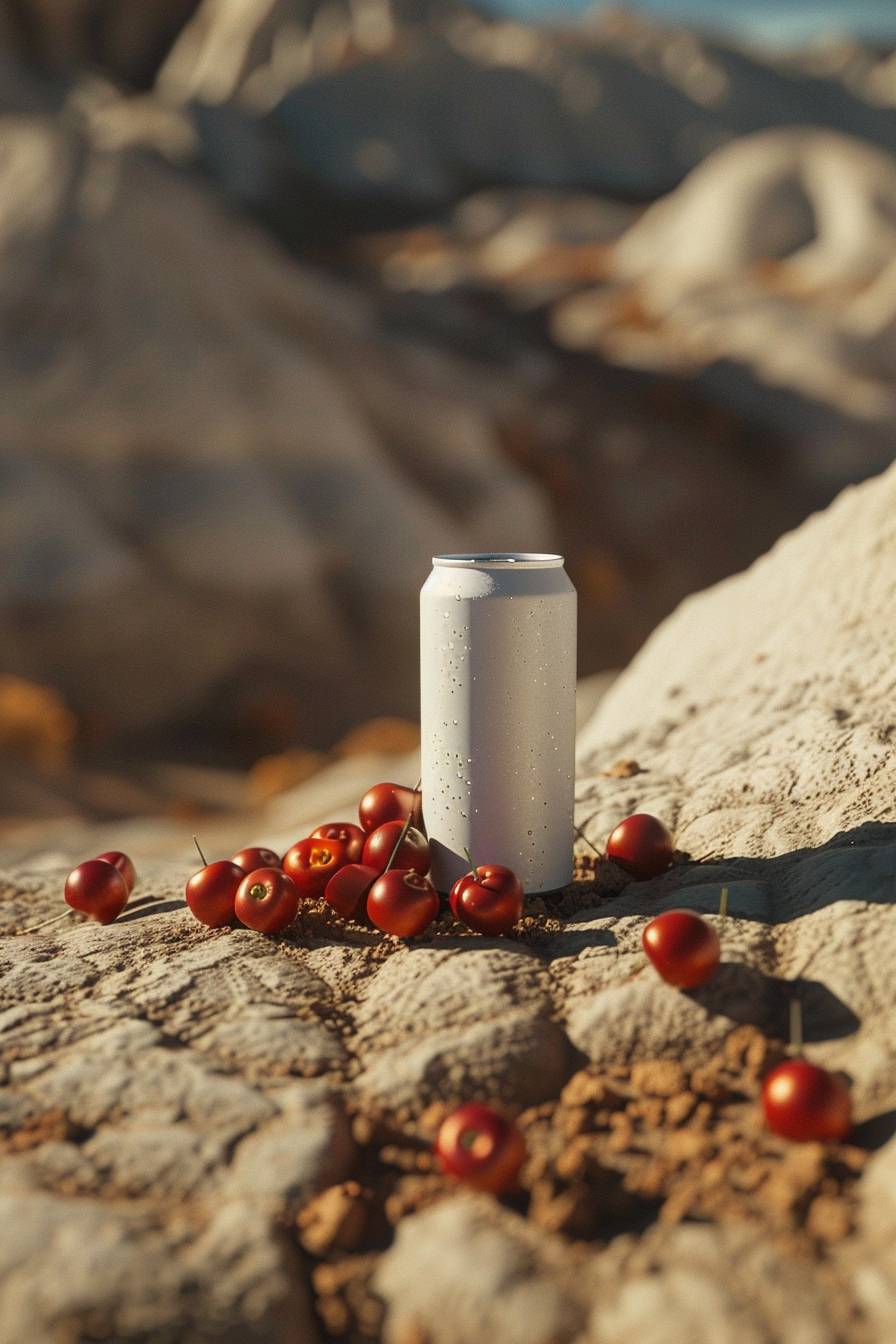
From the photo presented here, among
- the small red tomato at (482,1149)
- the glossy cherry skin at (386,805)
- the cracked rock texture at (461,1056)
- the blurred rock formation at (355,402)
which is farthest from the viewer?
the blurred rock formation at (355,402)

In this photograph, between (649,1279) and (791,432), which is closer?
(649,1279)

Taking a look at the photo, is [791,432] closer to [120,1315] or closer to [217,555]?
[217,555]

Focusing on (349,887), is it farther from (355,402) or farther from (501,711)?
(355,402)

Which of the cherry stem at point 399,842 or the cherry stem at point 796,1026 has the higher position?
the cherry stem at point 399,842

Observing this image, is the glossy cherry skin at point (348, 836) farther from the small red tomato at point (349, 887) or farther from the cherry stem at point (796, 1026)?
the cherry stem at point (796, 1026)

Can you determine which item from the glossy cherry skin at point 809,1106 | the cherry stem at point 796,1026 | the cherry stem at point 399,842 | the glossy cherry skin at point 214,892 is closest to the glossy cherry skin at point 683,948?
the cherry stem at point 796,1026

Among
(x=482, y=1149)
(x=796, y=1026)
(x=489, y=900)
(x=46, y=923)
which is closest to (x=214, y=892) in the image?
(x=46, y=923)

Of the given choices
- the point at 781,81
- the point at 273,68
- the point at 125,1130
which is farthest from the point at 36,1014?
the point at 781,81
